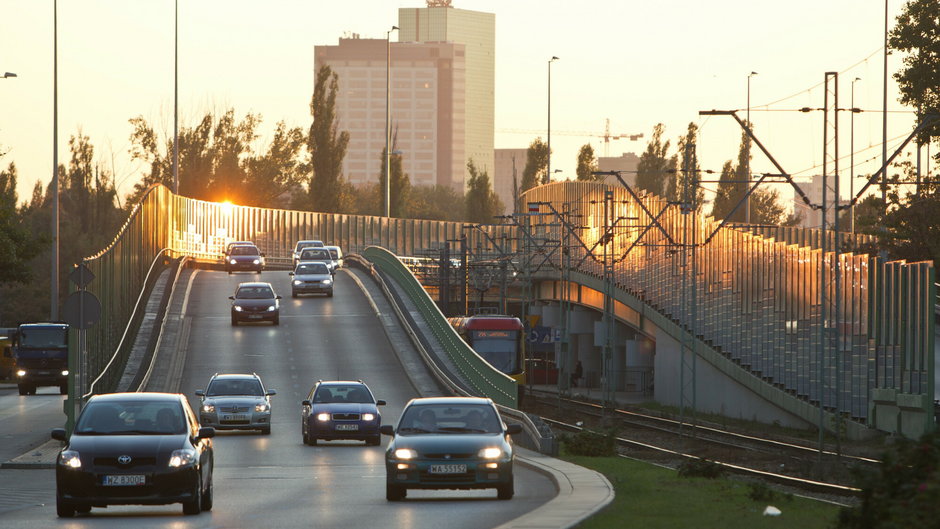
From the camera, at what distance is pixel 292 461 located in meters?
28.8

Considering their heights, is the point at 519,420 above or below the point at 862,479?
below

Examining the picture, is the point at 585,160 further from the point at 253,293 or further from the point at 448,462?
the point at 448,462

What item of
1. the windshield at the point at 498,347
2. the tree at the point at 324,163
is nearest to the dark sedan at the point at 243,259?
the windshield at the point at 498,347

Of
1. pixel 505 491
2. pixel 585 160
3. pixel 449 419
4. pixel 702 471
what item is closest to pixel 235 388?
pixel 702 471

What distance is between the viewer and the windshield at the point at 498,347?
2249 inches

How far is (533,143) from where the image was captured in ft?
474

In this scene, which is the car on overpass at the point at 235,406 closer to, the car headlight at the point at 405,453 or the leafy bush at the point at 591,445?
the leafy bush at the point at 591,445

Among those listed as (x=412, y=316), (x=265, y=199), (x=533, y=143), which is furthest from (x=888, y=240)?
(x=265, y=199)

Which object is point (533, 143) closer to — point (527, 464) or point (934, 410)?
point (934, 410)

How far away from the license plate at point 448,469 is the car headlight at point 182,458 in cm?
353

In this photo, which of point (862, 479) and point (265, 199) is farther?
point (265, 199)

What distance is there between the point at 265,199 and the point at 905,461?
14886cm

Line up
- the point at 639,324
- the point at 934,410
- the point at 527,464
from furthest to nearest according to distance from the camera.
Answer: the point at 639,324 < the point at 934,410 < the point at 527,464

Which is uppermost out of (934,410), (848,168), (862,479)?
(848,168)
